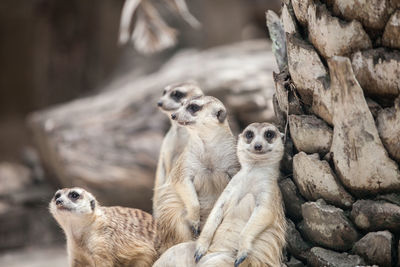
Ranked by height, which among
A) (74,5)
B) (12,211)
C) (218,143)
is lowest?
(12,211)

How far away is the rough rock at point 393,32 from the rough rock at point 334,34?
0.05 m

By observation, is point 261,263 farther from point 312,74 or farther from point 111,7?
point 111,7

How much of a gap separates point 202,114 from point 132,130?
11.3ft

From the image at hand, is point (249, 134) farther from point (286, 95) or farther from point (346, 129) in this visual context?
point (346, 129)

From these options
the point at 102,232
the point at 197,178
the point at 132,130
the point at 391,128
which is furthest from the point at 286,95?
the point at 132,130

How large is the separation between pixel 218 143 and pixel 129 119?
12.1 feet

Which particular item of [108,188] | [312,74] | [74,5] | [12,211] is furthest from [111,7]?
[312,74]

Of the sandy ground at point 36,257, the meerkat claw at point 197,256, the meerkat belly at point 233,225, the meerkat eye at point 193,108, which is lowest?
the sandy ground at point 36,257

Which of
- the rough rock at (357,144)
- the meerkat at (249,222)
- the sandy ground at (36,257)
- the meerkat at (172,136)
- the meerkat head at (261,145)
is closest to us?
the rough rock at (357,144)

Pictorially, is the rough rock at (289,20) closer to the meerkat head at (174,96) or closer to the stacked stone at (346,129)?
the stacked stone at (346,129)

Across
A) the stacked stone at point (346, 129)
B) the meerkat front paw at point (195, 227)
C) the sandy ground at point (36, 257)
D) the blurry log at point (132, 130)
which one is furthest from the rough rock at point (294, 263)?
the sandy ground at point (36, 257)

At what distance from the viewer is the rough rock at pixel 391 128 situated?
6.16ft

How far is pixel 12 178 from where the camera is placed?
8.54 metres

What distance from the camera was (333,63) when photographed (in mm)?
1774
